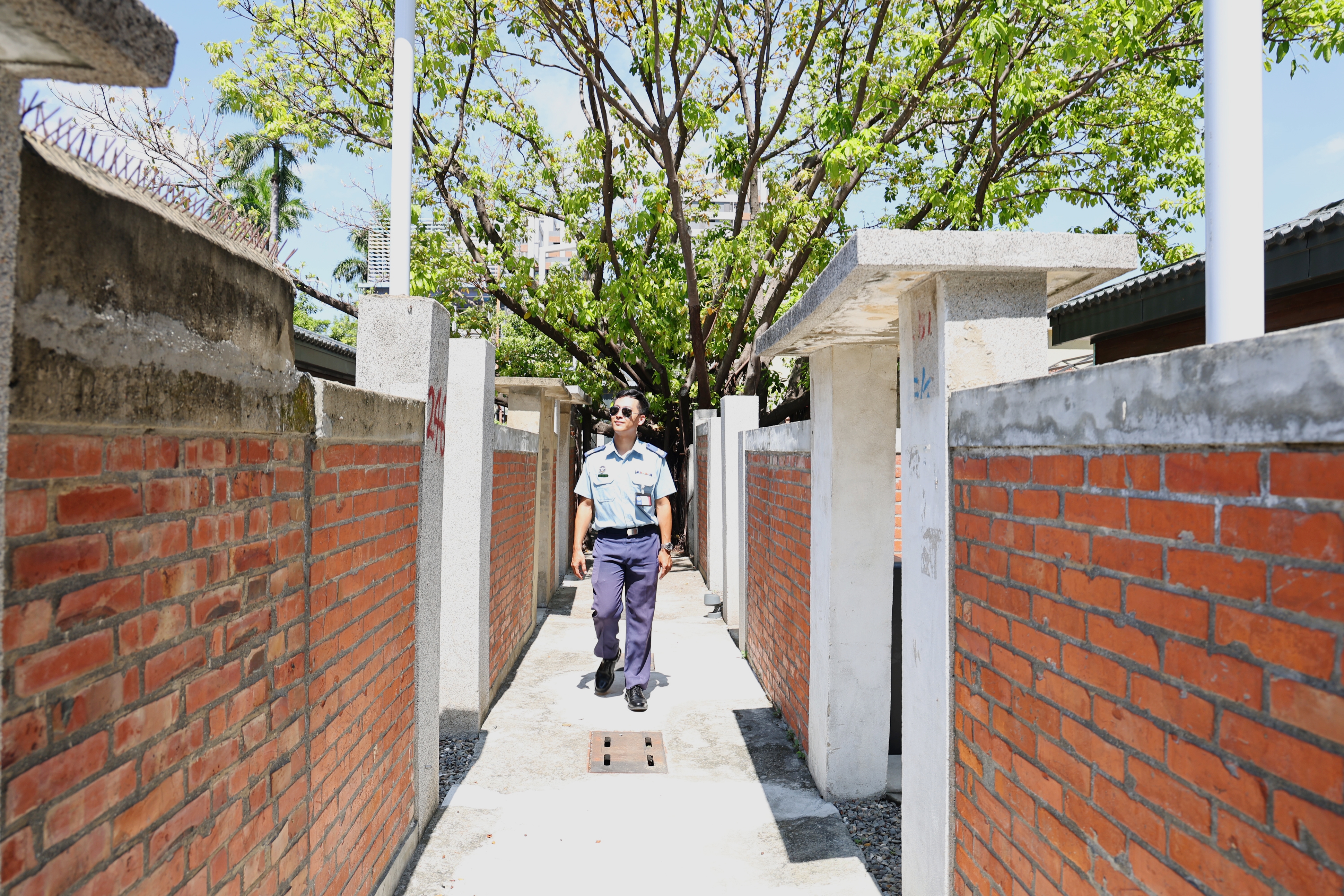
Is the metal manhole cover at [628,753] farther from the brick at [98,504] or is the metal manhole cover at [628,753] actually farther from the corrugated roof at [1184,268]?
the brick at [98,504]

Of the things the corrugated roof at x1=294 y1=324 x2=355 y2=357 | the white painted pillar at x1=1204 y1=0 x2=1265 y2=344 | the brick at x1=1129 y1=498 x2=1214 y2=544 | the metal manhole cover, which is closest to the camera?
the brick at x1=1129 y1=498 x2=1214 y2=544

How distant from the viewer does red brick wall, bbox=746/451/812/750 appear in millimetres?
4766

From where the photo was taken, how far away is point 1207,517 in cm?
152

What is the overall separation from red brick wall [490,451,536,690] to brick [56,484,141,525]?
3.94m

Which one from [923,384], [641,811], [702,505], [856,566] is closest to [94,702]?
[923,384]

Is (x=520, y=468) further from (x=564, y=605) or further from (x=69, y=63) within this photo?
(x=69, y=63)

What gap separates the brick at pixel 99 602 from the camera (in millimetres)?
1316

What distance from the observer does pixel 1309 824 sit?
128cm

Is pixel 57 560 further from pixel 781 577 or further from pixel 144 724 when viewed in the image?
pixel 781 577

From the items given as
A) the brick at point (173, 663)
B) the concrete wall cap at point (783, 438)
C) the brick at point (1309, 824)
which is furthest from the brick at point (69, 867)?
the concrete wall cap at point (783, 438)

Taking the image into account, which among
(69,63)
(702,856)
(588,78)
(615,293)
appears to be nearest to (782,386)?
(615,293)

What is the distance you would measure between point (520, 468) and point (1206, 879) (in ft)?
20.3

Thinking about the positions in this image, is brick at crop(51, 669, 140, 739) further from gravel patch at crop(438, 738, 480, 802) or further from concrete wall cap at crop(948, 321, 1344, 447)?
gravel patch at crop(438, 738, 480, 802)

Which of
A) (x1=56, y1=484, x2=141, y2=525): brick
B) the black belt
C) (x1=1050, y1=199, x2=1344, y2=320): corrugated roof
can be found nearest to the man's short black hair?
the black belt
